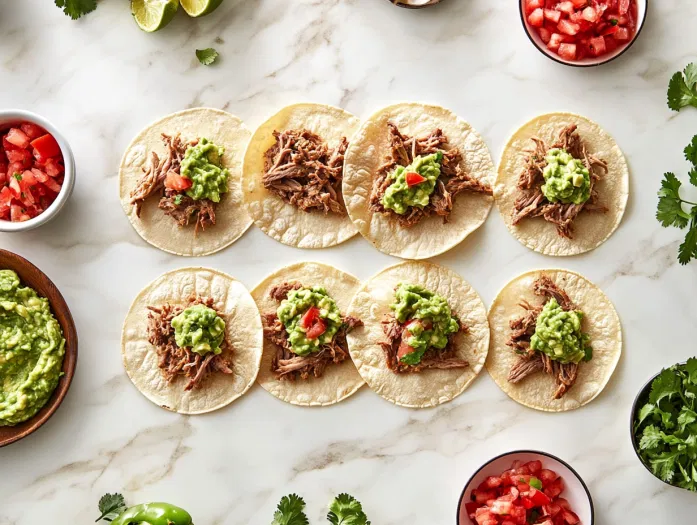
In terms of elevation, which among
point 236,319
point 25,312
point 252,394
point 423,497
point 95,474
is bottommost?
point 423,497

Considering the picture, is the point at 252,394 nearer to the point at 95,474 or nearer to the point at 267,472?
the point at 267,472

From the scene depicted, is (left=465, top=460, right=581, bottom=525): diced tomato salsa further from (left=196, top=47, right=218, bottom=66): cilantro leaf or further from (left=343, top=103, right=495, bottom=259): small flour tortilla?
(left=196, top=47, right=218, bottom=66): cilantro leaf

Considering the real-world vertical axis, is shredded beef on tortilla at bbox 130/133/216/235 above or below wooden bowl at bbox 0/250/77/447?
above

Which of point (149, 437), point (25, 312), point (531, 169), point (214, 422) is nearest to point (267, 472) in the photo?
point (214, 422)

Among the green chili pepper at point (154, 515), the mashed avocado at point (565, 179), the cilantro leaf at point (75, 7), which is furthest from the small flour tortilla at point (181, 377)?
the mashed avocado at point (565, 179)

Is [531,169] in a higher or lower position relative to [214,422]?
higher

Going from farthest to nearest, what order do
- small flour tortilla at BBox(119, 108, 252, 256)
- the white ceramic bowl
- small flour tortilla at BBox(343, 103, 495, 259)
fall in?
small flour tortilla at BBox(119, 108, 252, 256) → small flour tortilla at BBox(343, 103, 495, 259) → the white ceramic bowl

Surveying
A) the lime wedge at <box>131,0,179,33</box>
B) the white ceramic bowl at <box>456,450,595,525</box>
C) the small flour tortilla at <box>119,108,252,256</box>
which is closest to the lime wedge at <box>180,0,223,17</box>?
the lime wedge at <box>131,0,179,33</box>
